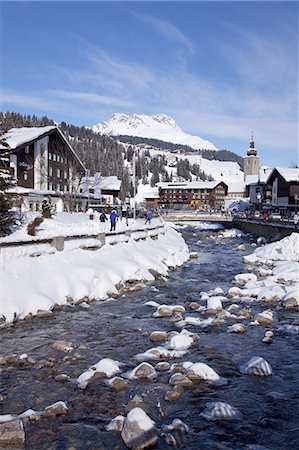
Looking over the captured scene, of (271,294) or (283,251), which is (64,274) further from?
(283,251)

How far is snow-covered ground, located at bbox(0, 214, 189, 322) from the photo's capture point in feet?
45.1

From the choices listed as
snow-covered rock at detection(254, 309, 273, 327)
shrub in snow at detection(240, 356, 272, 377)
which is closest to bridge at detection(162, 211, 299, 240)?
snow-covered rock at detection(254, 309, 273, 327)

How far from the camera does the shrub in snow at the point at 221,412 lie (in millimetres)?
7688

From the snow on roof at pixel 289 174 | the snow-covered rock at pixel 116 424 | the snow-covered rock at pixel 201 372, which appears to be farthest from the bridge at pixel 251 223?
the snow-covered rock at pixel 116 424

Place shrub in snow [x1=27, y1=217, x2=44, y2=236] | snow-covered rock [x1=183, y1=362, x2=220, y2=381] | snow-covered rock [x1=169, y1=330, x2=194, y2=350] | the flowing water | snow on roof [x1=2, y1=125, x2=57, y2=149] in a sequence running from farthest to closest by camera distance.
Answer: snow on roof [x1=2, y1=125, x2=57, y2=149]
shrub in snow [x1=27, y1=217, x2=44, y2=236]
snow-covered rock [x1=169, y1=330, x2=194, y2=350]
snow-covered rock [x1=183, y1=362, x2=220, y2=381]
the flowing water

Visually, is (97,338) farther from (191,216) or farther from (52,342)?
(191,216)

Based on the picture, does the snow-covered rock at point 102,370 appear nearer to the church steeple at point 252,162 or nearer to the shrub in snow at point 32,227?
the shrub in snow at point 32,227

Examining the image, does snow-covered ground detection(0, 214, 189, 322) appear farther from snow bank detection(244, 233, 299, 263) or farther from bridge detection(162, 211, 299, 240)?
bridge detection(162, 211, 299, 240)

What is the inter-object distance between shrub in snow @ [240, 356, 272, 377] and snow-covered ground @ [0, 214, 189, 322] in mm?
7137

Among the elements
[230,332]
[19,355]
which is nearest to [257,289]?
[230,332]

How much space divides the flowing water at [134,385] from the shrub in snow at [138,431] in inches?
5.2

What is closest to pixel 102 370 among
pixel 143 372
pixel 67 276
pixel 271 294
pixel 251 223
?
pixel 143 372

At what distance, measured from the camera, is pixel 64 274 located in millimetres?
16500

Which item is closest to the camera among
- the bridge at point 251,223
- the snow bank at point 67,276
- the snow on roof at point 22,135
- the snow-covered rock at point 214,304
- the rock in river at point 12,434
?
the rock in river at point 12,434
